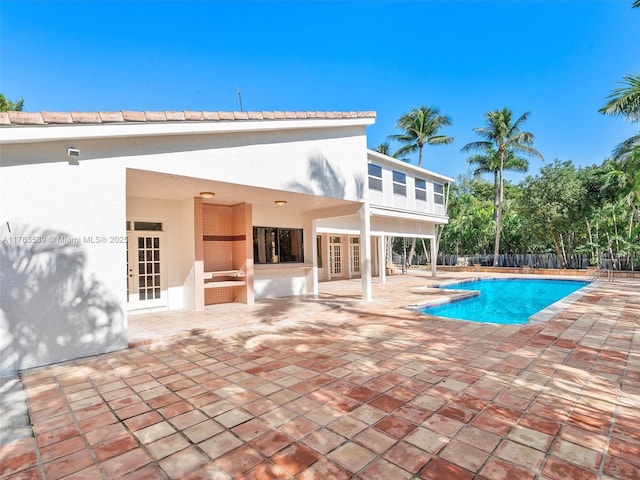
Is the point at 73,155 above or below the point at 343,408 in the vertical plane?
above

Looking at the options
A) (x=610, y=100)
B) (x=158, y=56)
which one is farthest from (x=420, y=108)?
(x=158, y=56)

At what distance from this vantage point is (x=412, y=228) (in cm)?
1966

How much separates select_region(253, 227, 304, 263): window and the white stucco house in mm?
45

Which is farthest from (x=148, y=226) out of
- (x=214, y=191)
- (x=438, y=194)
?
(x=438, y=194)

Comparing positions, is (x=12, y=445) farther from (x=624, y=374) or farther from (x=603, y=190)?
(x=603, y=190)

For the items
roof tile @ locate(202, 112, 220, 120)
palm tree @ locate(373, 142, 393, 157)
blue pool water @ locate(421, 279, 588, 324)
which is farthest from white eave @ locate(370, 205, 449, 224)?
palm tree @ locate(373, 142, 393, 157)

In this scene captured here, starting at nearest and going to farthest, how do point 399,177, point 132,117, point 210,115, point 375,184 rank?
point 132,117 < point 210,115 < point 375,184 < point 399,177

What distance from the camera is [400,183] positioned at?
1728 centimetres

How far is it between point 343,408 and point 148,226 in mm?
8094

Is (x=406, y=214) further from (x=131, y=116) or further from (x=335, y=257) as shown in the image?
(x=131, y=116)

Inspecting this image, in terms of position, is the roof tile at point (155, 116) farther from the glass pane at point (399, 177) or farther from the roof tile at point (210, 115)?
the glass pane at point (399, 177)

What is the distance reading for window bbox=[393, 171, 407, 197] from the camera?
55.6 feet

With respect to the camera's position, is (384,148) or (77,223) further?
(384,148)

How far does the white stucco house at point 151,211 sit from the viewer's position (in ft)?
15.9
